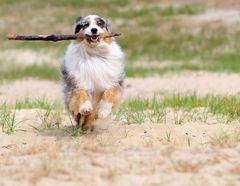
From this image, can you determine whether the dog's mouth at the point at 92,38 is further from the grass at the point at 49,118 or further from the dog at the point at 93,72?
the grass at the point at 49,118

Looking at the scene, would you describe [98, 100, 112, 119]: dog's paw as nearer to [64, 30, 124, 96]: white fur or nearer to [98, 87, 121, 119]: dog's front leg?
[98, 87, 121, 119]: dog's front leg

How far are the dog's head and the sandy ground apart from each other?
105 centimetres

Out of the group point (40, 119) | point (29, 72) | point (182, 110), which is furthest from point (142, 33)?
point (40, 119)

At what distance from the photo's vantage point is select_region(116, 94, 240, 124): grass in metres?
9.04

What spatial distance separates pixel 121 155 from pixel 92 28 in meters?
2.09

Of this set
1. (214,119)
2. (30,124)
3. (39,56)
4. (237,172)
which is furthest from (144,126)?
(39,56)

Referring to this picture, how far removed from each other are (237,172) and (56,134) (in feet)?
9.46

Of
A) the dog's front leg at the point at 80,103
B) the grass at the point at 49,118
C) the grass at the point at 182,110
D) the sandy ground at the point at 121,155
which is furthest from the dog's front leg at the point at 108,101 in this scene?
the grass at the point at 49,118

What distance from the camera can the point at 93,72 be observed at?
866 centimetres

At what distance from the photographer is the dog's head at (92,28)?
28.0 ft

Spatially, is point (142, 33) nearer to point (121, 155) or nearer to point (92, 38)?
point (92, 38)

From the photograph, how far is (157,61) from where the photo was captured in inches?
899

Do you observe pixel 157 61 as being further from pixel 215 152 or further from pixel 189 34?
pixel 215 152

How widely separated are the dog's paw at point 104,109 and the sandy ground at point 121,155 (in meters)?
0.23
